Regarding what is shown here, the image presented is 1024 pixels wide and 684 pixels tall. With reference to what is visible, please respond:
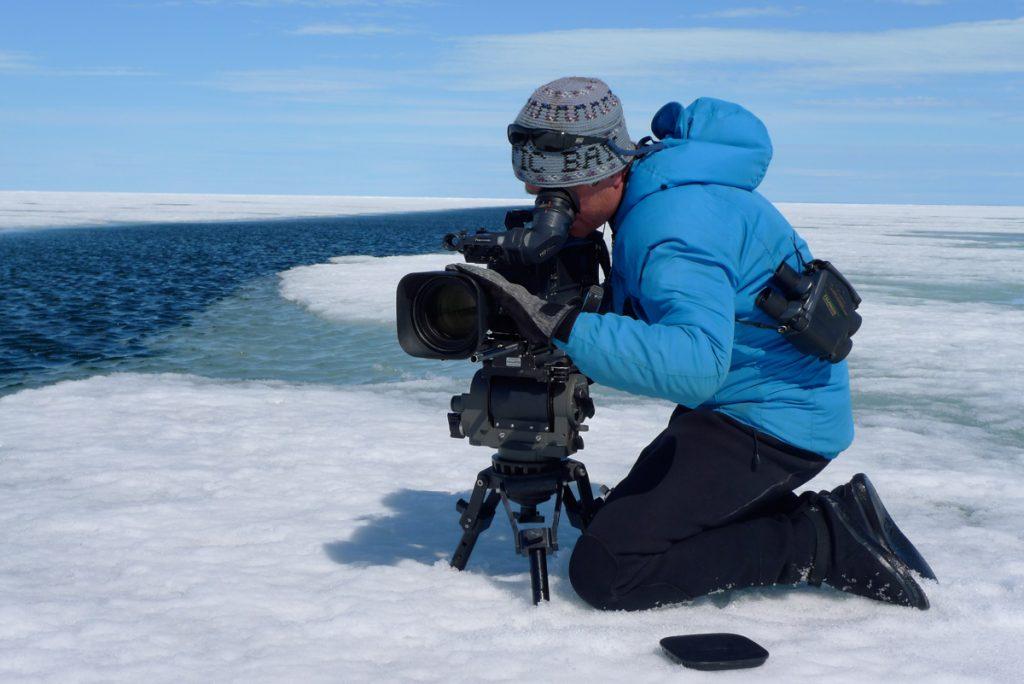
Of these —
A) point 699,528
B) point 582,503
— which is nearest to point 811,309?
point 699,528

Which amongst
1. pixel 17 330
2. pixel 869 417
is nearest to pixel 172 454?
pixel 869 417

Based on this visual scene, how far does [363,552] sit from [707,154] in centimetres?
168

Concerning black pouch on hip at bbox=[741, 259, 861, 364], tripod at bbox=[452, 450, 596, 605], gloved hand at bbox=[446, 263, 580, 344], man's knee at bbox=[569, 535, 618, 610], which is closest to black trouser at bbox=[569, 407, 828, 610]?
man's knee at bbox=[569, 535, 618, 610]

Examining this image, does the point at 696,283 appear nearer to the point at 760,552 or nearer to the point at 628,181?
the point at 628,181

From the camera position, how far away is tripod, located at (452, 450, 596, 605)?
8.61 ft

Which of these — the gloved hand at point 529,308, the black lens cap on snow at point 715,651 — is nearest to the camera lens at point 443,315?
the gloved hand at point 529,308

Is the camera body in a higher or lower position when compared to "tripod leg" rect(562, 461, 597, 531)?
higher

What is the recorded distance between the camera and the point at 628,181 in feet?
8.18

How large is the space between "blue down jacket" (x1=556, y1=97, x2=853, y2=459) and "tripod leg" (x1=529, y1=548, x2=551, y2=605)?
2.06 feet

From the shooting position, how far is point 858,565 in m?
2.59

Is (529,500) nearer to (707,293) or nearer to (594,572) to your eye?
(594,572)

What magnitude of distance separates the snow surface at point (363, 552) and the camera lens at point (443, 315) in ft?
2.50

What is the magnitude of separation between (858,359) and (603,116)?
5.40 m

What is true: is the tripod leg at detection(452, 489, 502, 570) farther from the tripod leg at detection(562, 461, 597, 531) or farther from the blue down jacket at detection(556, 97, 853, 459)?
the blue down jacket at detection(556, 97, 853, 459)
